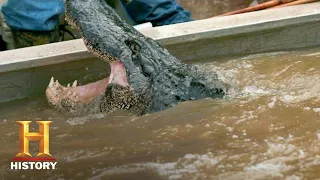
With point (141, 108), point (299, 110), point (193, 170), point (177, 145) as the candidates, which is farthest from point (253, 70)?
point (193, 170)

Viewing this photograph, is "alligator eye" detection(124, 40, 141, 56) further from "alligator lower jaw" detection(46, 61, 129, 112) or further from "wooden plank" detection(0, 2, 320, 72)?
"wooden plank" detection(0, 2, 320, 72)

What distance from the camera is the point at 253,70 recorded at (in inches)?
198

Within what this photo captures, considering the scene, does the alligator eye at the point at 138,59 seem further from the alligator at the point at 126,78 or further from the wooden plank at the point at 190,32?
the wooden plank at the point at 190,32

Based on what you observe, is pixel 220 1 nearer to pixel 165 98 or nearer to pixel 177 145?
pixel 165 98

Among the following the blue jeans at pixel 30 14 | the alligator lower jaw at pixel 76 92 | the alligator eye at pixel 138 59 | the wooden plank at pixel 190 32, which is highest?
the blue jeans at pixel 30 14

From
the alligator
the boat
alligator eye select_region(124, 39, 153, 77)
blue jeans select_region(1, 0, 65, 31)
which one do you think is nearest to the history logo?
the alligator

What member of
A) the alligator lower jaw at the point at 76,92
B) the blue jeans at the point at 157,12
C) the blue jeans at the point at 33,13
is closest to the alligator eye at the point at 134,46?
the alligator lower jaw at the point at 76,92

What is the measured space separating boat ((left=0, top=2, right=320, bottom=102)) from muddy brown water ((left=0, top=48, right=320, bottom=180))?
0.80ft

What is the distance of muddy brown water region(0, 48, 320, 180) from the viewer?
131 inches

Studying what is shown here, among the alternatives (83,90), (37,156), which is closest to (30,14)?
(83,90)

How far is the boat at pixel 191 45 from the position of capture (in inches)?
184

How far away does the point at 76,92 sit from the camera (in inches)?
175

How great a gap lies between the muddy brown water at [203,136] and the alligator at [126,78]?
0.10 metres

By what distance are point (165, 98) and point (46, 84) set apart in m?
1.17
